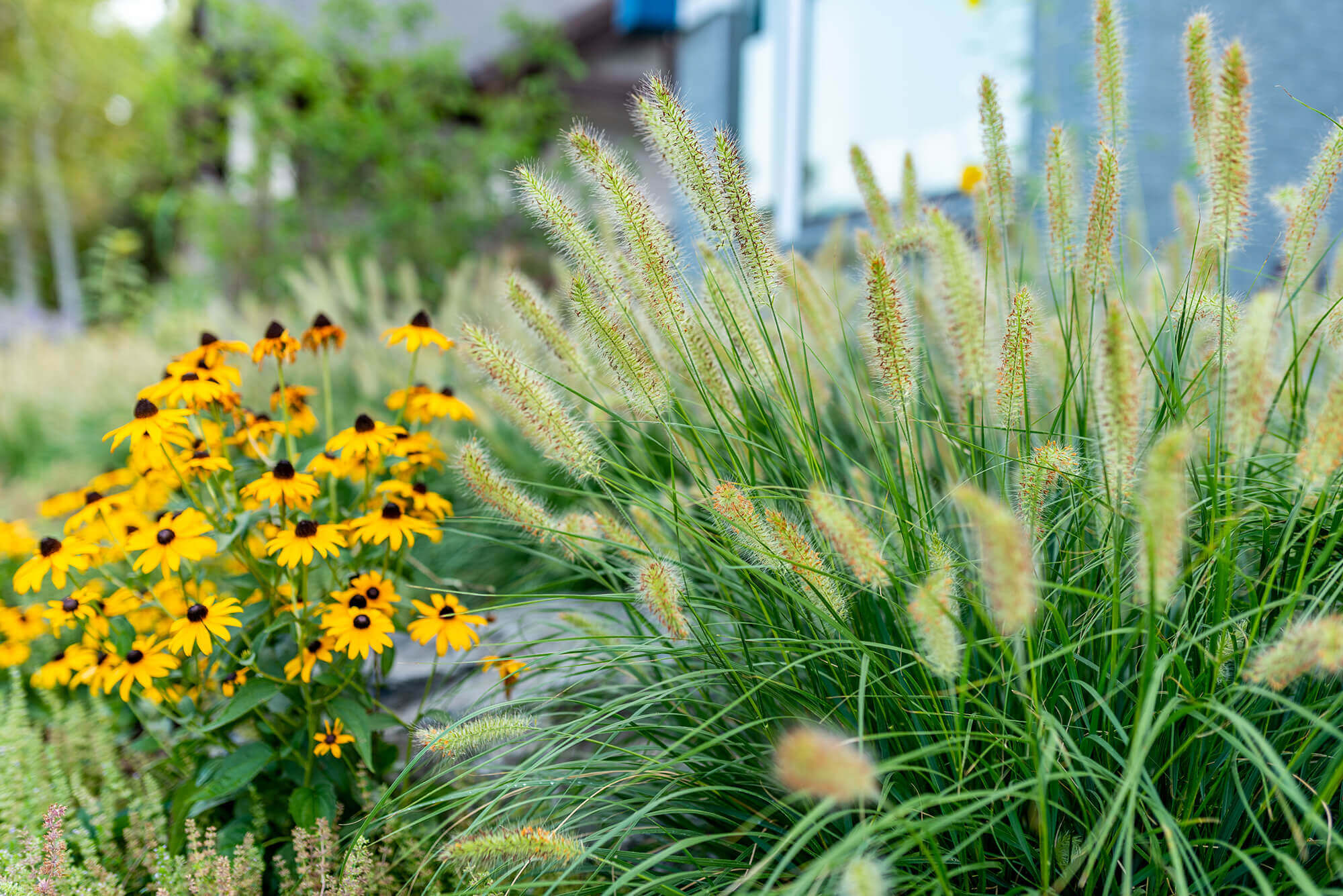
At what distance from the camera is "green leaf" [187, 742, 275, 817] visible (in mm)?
1647

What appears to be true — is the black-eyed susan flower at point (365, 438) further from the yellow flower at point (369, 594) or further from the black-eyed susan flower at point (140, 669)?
the black-eyed susan flower at point (140, 669)

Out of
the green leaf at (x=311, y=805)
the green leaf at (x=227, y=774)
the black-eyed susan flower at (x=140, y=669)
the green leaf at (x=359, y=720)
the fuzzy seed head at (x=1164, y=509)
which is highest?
the fuzzy seed head at (x=1164, y=509)

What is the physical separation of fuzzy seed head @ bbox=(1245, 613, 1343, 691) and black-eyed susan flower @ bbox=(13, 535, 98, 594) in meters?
1.92

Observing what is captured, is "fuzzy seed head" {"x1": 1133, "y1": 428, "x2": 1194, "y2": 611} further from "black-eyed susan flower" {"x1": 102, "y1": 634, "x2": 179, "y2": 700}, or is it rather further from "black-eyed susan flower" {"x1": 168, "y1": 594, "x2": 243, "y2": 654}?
"black-eyed susan flower" {"x1": 102, "y1": 634, "x2": 179, "y2": 700}

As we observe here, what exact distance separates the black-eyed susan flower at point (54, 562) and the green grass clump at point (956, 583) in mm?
822

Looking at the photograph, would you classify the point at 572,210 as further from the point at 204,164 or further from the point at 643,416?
the point at 204,164

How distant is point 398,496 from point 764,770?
0.96 m

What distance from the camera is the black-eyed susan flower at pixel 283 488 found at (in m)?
1.69

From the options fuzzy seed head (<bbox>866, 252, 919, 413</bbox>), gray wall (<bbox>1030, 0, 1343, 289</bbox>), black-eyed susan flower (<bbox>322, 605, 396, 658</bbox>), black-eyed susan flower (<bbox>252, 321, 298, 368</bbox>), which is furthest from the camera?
gray wall (<bbox>1030, 0, 1343, 289</bbox>)

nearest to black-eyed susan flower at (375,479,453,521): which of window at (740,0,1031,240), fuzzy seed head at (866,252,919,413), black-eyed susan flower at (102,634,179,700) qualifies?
black-eyed susan flower at (102,634,179,700)

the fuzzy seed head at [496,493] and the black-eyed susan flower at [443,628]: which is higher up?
the fuzzy seed head at [496,493]

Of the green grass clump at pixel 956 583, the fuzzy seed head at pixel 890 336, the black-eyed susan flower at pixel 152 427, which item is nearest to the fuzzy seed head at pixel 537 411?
the green grass clump at pixel 956 583

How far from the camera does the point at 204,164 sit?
10.4m

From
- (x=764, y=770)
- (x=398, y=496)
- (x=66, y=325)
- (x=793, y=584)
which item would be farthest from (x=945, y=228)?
(x=66, y=325)
